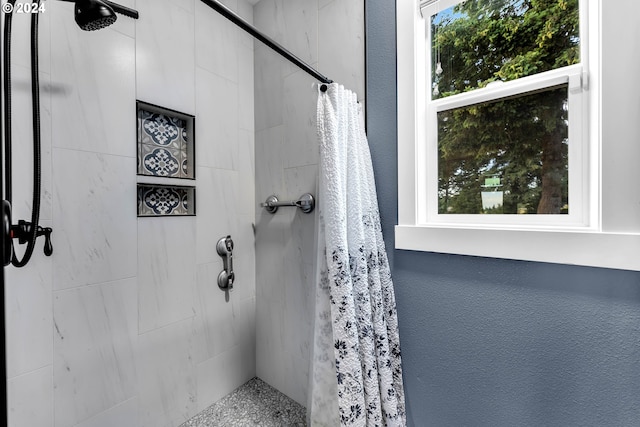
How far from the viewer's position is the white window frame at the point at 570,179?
0.75 m

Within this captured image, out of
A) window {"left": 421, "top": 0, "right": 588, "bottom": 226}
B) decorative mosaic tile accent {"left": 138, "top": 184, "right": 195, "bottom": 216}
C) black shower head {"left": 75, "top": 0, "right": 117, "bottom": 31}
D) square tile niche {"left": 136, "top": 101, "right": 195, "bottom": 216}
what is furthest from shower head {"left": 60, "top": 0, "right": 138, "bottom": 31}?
window {"left": 421, "top": 0, "right": 588, "bottom": 226}

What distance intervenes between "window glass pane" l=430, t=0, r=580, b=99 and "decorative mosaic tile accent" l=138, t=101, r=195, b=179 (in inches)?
44.5

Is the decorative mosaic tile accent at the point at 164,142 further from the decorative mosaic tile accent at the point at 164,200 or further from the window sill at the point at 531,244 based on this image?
the window sill at the point at 531,244

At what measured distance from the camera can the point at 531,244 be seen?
2.85ft

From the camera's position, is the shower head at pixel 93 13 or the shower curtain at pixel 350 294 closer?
the shower head at pixel 93 13

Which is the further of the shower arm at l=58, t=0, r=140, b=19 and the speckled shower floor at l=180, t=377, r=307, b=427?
the speckled shower floor at l=180, t=377, r=307, b=427

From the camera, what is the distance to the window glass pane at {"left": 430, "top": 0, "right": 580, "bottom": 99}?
2.94 ft

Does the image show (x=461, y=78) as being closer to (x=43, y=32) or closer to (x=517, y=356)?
(x=517, y=356)

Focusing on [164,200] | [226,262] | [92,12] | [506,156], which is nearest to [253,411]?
[226,262]

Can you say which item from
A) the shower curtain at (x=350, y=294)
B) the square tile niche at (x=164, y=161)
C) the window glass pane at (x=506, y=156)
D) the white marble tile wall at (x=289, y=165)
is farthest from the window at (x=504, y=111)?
the square tile niche at (x=164, y=161)

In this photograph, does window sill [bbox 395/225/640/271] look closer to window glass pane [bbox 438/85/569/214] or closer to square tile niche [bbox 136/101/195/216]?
window glass pane [bbox 438/85/569/214]

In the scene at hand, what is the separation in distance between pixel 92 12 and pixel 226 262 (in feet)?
3.61

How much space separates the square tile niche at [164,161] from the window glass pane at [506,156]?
3.72ft

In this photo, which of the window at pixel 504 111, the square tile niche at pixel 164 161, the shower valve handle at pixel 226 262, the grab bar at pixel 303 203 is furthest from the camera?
the shower valve handle at pixel 226 262
